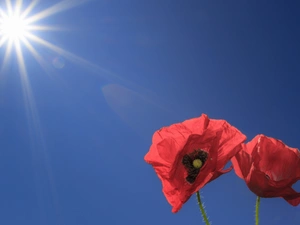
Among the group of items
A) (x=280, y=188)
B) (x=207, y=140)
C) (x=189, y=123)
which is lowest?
(x=280, y=188)

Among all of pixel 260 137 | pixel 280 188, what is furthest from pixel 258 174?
pixel 260 137

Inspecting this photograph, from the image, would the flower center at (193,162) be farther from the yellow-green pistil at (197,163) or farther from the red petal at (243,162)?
the red petal at (243,162)

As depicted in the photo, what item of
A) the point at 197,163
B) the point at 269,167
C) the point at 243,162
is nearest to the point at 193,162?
the point at 197,163

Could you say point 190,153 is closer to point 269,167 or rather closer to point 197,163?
point 197,163

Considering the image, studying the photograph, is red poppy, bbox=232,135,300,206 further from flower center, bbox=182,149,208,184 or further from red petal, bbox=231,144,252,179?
flower center, bbox=182,149,208,184

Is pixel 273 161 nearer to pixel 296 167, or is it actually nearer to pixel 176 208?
pixel 296 167

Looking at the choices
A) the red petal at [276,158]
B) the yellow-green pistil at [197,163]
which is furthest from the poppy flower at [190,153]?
the red petal at [276,158]

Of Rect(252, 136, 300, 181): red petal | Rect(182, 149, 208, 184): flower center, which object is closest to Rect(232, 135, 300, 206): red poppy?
Rect(252, 136, 300, 181): red petal
